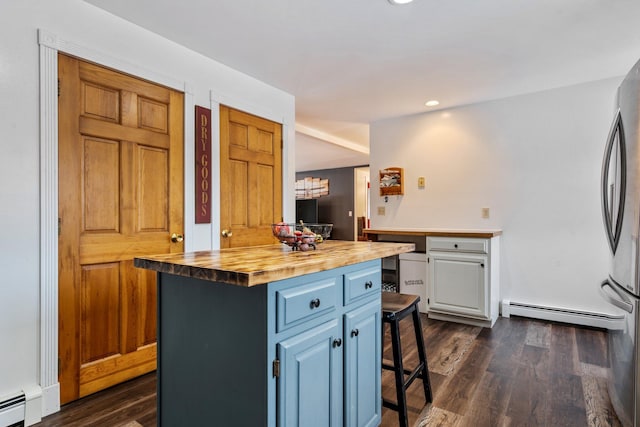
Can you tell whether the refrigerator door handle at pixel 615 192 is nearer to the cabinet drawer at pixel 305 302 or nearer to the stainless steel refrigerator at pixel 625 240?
the stainless steel refrigerator at pixel 625 240

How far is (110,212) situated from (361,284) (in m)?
1.63

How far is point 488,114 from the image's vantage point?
3.76 m

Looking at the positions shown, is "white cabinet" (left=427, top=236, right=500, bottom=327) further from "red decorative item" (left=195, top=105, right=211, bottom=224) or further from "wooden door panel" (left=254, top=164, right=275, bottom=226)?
"red decorative item" (left=195, top=105, right=211, bottom=224)

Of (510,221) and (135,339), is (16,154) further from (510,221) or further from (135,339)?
(510,221)

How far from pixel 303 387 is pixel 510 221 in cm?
322

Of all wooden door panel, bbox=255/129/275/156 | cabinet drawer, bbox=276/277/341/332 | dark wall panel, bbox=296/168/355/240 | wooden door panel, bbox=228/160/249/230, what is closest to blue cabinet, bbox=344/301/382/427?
cabinet drawer, bbox=276/277/341/332

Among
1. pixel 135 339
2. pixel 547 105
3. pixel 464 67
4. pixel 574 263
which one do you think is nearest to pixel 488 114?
pixel 547 105

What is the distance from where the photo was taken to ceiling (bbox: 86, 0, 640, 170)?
211cm

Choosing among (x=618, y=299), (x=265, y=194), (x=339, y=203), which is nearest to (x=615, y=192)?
(x=618, y=299)

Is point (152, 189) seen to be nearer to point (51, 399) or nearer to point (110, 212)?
point (110, 212)

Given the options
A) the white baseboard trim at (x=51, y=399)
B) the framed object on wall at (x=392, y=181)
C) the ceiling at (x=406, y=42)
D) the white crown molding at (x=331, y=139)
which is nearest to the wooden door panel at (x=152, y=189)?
the ceiling at (x=406, y=42)

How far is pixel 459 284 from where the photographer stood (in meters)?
3.30

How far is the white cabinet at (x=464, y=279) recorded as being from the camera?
3195mm

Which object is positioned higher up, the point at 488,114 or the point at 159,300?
the point at 488,114
